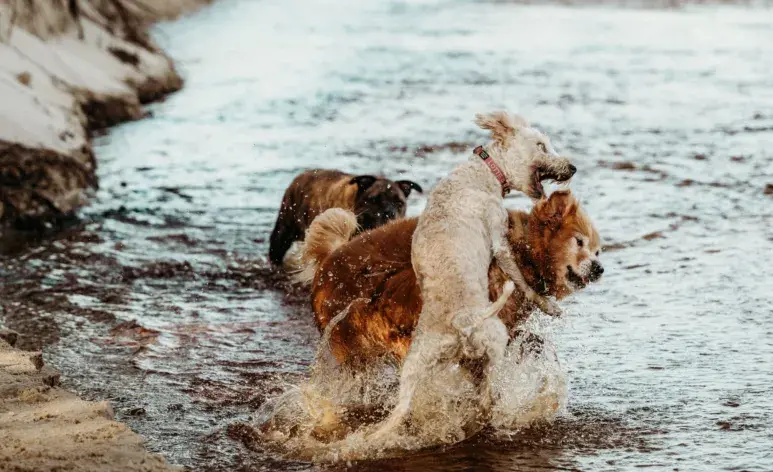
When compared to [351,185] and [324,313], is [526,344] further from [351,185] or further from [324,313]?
[351,185]

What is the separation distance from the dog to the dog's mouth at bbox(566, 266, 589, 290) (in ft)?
12.7

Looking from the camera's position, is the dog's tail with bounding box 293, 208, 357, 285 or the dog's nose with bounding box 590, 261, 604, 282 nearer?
the dog's nose with bounding box 590, 261, 604, 282

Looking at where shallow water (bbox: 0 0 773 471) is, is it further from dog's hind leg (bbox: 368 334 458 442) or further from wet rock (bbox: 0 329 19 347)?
dog's hind leg (bbox: 368 334 458 442)

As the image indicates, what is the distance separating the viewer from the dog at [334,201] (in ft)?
34.4

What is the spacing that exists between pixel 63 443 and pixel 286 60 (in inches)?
802

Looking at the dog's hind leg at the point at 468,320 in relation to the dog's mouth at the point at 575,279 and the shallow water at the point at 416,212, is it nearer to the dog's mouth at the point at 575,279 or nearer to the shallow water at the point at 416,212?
the dog's mouth at the point at 575,279

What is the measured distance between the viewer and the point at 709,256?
1088cm

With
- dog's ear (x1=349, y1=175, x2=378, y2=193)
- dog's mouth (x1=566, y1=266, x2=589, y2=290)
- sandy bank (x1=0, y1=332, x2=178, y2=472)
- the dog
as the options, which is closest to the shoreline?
sandy bank (x1=0, y1=332, x2=178, y2=472)

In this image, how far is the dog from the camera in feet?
34.4

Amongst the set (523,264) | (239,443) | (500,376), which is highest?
(523,264)

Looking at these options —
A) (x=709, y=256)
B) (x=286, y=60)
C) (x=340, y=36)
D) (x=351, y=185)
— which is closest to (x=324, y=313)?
(x=351, y=185)

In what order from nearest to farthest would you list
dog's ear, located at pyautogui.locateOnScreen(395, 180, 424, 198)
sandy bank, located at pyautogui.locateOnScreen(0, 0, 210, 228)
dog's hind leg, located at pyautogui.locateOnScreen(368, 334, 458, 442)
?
dog's hind leg, located at pyautogui.locateOnScreen(368, 334, 458, 442)
dog's ear, located at pyautogui.locateOnScreen(395, 180, 424, 198)
sandy bank, located at pyautogui.locateOnScreen(0, 0, 210, 228)

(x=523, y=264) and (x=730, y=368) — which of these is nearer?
(x=523, y=264)

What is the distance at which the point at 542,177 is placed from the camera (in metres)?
6.54
